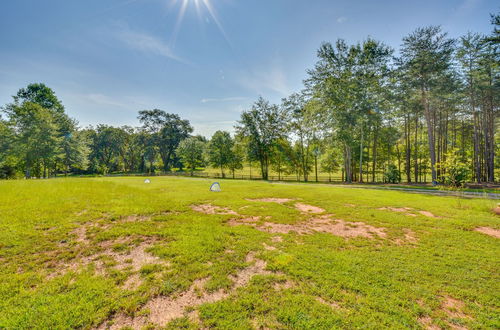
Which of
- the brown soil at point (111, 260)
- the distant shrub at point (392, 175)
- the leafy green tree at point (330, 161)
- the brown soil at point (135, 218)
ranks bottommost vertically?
the brown soil at point (111, 260)

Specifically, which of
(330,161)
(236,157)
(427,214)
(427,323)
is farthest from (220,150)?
(427,323)

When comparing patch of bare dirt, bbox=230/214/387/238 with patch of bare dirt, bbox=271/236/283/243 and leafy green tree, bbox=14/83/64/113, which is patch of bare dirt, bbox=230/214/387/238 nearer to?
patch of bare dirt, bbox=271/236/283/243

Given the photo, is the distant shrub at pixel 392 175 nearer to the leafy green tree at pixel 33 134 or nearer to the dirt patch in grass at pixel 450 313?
the dirt patch in grass at pixel 450 313

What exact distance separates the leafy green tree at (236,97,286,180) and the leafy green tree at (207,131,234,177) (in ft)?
20.9

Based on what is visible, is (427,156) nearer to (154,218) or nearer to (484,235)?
(484,235)

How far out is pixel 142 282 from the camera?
3338 millimetres

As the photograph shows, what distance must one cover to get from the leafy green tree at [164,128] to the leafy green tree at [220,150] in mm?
20136

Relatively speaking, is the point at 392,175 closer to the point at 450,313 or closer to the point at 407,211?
the point at 407,211

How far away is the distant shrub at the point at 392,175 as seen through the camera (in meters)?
23.0

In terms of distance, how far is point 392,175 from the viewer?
23125 mm

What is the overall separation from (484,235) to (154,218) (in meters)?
11.5

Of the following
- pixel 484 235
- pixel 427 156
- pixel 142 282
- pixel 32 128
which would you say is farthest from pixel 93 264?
pixel 427 156

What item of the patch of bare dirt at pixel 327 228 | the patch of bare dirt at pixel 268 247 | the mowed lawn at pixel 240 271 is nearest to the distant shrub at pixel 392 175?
the mowed lawn at pixel 240 271

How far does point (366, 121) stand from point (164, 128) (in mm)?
50342
